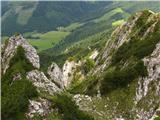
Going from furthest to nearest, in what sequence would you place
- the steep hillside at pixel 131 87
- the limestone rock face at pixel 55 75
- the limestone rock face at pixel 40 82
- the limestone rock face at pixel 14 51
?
the limestone rock face at pixel 55 75 < the steep hillside at pixel 131 87 < the limestone rock face at pixel 14 51 < the limestone rock face at pixel 40 82

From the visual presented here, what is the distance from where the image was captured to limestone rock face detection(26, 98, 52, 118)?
209 ft


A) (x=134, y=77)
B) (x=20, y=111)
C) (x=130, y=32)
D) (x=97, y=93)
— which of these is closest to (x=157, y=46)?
(x=134, y=77)

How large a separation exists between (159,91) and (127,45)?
29.5 m

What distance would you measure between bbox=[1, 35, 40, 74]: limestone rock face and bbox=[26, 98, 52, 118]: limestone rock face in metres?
13.4

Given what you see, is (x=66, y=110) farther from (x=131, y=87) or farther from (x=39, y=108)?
(x=131, y=87)

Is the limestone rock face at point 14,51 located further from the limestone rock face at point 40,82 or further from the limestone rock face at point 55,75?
the limestone rock face at point 55,75

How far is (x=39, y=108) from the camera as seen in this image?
64.0m

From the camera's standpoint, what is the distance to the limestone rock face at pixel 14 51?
81.1 metres

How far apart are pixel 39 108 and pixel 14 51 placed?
23.4 meters

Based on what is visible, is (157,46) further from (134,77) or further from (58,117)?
(58,117)

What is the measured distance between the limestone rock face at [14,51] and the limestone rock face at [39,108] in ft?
43.8

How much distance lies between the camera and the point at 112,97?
290 feet

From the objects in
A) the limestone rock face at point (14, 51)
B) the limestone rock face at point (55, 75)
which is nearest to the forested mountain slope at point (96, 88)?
the limestone rock face at point (14, 51)

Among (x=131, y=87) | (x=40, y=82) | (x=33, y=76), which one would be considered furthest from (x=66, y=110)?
(x=131, y=87)
